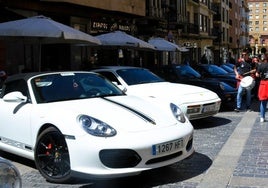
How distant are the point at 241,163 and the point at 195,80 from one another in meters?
6.48

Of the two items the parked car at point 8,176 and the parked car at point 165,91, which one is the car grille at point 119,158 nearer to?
the parked car at point 8,176

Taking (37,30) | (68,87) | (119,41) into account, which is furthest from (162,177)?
(119,41)

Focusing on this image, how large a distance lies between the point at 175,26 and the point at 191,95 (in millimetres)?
29124

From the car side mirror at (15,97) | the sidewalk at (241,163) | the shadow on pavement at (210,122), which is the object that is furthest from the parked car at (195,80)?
the car side mirror at (15,97)

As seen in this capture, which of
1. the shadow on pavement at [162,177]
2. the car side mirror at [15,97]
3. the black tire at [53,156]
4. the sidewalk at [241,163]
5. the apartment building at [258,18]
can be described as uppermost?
the apartment building at [258,18]

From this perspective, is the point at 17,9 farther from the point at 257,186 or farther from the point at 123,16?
the point at 257,186

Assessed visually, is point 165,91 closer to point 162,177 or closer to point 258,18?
point 162,177

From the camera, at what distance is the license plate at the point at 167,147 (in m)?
5.23

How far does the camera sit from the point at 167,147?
5352 millimetres

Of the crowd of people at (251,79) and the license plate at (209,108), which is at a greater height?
the crowd of people at (251,79)

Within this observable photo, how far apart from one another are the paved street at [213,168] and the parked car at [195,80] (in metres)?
3.34

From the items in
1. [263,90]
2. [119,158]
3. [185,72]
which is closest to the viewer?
[119,158]

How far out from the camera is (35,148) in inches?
228

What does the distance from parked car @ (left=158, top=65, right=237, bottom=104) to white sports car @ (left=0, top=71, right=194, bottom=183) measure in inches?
232
